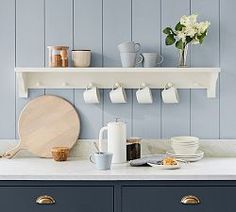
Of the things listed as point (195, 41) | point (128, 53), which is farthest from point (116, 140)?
point (195, 41)

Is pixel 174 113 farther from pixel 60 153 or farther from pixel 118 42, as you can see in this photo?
pixel 60 153

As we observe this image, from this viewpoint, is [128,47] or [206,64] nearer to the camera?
[128,47]

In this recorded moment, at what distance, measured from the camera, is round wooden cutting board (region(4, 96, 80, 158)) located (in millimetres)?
3471

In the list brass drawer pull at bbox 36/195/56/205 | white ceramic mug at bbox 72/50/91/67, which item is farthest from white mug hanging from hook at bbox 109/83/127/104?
brass drawer pull at bbox 36/195/56/205

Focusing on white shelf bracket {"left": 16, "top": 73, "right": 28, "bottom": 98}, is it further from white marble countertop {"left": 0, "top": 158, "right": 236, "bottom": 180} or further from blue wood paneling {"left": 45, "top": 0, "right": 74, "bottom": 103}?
white marble countertop {"left": 0, "top": 158, "right": 236, "bottom": 180}

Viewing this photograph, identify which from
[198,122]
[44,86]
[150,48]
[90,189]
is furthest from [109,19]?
[90,189]

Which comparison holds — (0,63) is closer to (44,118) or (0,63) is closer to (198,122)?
(44,118)

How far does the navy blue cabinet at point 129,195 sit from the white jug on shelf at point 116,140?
1.06ft

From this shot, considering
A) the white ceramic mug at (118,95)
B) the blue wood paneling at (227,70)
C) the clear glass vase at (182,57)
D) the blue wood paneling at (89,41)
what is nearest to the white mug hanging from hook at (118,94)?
the white ceramic mug at (118,95)

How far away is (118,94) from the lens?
3389 mm

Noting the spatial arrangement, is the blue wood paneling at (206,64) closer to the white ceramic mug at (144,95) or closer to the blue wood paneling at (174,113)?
the blue wood paneling at (174,113)

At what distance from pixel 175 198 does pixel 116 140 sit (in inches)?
20.0

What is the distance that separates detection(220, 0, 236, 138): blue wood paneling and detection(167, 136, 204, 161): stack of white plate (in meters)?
0.24

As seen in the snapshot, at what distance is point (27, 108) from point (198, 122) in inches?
40.2
